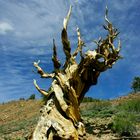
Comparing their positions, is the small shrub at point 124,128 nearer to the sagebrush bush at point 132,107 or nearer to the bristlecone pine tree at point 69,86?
the sagebrush bush at point 132,107

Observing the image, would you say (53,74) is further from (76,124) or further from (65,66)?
(76,124)

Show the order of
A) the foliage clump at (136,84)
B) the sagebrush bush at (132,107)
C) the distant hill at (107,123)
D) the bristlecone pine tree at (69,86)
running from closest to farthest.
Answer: the bristlecone pine tree at (69,86), the distant hill at (107,123), the sagebrush bush at (132,107), the foliage clump at (136,84)

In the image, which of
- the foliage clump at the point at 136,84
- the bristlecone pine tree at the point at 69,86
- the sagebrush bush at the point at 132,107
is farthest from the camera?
the foliage clump at the point at 136,84

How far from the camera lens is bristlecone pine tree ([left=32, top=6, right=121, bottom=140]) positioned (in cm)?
969

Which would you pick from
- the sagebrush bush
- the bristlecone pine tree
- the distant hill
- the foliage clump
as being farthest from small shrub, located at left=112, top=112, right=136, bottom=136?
the foliage clump

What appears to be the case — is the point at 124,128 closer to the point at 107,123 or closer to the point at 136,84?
the point at 107,123

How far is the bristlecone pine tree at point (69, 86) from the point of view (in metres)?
9.69

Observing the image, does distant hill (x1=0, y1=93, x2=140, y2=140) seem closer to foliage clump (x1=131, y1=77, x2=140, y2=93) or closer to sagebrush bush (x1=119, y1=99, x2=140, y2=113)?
sagebrush bush (x1=119, y1=99, x2=140, y2=113)

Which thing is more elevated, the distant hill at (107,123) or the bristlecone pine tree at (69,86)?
the distant hill at (107,123)

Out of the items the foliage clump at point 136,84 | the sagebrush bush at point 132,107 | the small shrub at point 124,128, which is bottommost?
the small shrub at point 124,128

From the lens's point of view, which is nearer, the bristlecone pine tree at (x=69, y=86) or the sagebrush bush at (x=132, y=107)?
the bristlecone pine tree at (x=69, y=86)

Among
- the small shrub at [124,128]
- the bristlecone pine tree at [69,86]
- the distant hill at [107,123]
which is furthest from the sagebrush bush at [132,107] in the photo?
the bristlecone pine tree at [69,86]

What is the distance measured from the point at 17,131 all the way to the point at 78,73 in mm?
14834

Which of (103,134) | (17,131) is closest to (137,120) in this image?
(103,134)
